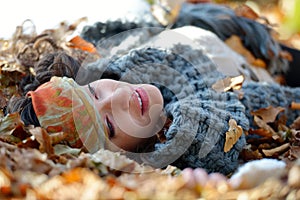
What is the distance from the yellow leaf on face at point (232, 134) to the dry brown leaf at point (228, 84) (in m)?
0.31

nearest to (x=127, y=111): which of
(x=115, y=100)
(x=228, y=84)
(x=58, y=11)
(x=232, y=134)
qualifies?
(x=115, y=100)

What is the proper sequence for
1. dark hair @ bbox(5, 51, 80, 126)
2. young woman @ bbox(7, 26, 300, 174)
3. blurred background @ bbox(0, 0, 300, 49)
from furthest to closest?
blurred background @ bbox(0, 0, 300, 49) → dark hair @ bbox(5, 51, 80, 126) → young woman @ bbox(7, 26, 300, 174)

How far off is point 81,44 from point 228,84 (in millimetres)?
697

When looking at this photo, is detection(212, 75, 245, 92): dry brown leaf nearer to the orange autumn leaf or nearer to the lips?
the lips

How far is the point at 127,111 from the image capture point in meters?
1.71

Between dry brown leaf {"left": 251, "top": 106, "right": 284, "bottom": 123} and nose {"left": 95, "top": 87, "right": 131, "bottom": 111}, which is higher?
nose {"left": 95, "top": 87, "right": 131, "bottom": 111}

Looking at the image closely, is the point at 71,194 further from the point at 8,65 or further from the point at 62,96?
the point at 8,65

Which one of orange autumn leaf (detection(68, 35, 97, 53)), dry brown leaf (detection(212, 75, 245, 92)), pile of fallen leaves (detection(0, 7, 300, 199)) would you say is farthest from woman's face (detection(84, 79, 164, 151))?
orange autumn leaf (detection(68, 35, 97, 53))

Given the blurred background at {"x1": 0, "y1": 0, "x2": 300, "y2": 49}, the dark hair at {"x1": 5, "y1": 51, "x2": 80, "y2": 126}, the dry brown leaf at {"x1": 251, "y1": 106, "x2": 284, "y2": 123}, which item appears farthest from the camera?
Result: the blurred background at {"x1": 0, "y1": 0, "x2": 300, "y2": 49}

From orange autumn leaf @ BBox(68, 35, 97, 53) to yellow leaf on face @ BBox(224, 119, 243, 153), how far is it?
2.77 feet

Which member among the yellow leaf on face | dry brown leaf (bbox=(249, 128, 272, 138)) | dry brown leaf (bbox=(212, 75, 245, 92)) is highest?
dry brown leaf (bbox=(212, 75, 245, 92))

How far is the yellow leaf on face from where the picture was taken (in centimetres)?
172

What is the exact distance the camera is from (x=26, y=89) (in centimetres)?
200

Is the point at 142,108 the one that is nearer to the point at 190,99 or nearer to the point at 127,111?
the point at 127,111
